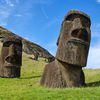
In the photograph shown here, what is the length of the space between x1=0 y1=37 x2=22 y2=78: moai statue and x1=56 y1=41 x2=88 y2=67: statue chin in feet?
33.9

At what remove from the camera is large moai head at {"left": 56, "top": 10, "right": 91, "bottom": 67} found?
1784 cm

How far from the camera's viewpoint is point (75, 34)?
18.1 metres

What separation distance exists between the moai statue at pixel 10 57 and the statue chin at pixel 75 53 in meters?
10.3

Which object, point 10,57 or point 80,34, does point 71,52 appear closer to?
point 80,34

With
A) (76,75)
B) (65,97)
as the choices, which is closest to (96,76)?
(76,75)

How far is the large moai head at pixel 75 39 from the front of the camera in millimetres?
17844

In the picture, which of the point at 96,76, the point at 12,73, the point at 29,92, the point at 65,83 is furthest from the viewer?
the point at 12,73

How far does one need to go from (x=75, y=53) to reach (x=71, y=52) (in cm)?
20

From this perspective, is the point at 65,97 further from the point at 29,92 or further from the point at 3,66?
the point at 3,66

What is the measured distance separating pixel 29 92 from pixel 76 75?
343 cm

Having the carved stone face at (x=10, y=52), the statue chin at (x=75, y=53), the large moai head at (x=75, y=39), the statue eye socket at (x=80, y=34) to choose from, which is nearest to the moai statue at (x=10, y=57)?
the carved stone face at (x=10, y=52)

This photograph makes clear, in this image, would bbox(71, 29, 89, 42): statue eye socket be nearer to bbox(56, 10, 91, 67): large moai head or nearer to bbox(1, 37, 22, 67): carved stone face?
bbox(56, 10, 91, 67): large moai head

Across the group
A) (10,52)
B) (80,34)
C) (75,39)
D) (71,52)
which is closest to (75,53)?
(71,52)

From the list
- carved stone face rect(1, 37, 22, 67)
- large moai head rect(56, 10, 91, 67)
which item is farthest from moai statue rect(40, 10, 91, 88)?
carved stone face rect(1, 37, 22, 67)
